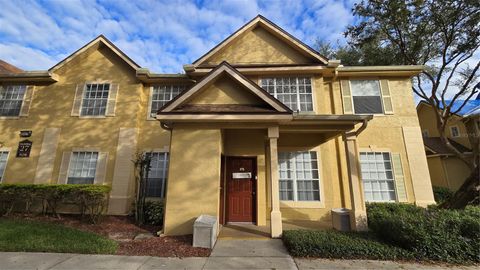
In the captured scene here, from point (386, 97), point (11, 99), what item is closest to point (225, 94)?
point (386, 97)

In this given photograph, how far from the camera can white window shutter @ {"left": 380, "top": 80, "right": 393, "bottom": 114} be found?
10102 millimetres

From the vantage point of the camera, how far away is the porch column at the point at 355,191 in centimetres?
686

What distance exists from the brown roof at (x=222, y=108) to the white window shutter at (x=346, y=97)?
497 centimetres

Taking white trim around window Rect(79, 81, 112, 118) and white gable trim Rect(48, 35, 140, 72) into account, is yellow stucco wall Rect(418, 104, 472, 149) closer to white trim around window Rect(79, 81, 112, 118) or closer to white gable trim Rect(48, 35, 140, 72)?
white gable trim Rect(48, 35, 140, 72)

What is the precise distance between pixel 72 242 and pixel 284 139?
771cm

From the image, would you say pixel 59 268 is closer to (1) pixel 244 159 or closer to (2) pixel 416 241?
(1) pixel 244 159

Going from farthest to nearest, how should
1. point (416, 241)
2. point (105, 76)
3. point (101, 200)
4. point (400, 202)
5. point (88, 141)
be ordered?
1. point (105, 76)
2. point (88, 141)
3. point (400, 202)
4. point (101, 200)
5. point (416, 241)

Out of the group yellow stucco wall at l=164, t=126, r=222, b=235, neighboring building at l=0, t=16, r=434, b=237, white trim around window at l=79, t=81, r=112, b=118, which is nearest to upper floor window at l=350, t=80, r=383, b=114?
neighboring building at l=0, t=16, r=434, b=237

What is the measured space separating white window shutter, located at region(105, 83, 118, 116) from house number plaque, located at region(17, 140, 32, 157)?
12.6 ft

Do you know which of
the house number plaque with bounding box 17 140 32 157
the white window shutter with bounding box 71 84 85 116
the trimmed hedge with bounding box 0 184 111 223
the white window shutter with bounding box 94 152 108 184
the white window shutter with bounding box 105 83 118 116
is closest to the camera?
the trimmed hedge with bounding box 0 184 111 223

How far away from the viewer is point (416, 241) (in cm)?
517

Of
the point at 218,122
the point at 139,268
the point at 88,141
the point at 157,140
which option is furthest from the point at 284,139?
the point at 88,141

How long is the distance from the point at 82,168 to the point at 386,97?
14.2 metres

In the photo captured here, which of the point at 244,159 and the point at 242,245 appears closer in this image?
the point at 242,245
